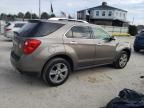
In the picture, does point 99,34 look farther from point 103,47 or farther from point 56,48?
point 56,48

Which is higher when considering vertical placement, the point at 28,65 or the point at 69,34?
the point at 69,34

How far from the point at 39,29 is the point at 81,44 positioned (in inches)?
50.1

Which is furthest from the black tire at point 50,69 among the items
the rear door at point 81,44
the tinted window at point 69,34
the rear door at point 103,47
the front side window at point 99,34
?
the front side window at point 99,34

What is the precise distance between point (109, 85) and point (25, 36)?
2571mm

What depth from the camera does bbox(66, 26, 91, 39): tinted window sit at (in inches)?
228

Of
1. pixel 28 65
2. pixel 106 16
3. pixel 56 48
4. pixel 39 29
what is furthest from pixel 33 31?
pixel 106 16

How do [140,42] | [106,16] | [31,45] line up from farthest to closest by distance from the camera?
1. [106,16]
2. [140,42]
3. [31,45]

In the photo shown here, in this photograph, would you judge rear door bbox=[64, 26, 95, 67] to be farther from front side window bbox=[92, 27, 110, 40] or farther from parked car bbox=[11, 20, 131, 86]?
front side window bbox=[92, 27, 110, 40]

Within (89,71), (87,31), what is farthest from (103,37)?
(89,71)

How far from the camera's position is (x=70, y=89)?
5426 mm

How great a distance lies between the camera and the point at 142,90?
5.56m

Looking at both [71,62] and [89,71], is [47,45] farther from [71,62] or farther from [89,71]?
[89,71]

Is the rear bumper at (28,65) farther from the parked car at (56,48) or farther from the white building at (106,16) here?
the white building at (106,16)

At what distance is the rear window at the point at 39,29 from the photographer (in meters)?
5.27
